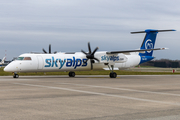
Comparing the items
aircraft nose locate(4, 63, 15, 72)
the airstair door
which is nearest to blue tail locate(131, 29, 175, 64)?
the airstair door

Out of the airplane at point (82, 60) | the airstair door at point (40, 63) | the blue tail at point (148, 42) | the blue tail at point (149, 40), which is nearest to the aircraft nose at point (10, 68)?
the airplane at point (82, 60)

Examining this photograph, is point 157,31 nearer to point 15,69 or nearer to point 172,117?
point 15,69

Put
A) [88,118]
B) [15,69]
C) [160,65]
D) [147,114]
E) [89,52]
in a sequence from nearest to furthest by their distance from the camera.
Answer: [88,118]
[147,114]
[15,69]
[89,52]
[160,65]

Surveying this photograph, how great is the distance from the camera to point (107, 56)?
36.0m

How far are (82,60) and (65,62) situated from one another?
2785mm

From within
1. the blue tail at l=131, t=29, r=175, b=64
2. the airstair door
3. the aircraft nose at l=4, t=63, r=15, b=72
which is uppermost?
the blue tail at l=131, t=29, r=175, b=64

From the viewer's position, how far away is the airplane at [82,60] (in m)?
31.2

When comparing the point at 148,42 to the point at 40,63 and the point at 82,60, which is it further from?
the point at 40,63

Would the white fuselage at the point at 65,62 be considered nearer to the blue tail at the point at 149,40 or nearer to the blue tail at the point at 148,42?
the blue tail at the point at 148,42

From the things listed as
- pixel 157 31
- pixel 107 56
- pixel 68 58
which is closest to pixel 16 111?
pixel 68 58

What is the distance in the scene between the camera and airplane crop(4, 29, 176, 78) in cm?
3117

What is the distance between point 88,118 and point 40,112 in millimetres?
1966

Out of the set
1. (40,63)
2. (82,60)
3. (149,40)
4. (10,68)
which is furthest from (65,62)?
(149,40)

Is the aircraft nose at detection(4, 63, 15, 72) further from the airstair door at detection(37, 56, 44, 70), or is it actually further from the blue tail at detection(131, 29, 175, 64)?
the blue tail at detection(131, 29, 175, 64)
